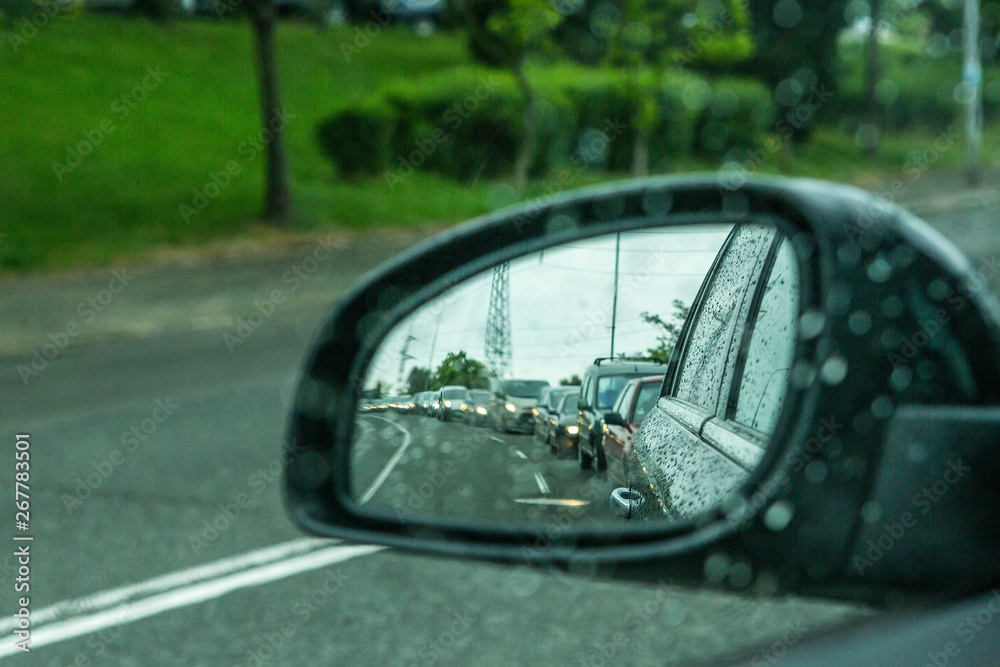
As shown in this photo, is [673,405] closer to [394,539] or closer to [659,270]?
[659,270]

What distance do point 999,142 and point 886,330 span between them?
116 ft

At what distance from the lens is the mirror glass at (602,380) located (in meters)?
1.26

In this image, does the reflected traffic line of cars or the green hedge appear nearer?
the reflected traffic line of cars

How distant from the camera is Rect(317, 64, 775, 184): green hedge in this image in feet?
62.3

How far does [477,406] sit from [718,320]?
0.33 metres

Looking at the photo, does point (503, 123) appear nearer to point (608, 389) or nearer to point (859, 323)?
point (608, 389)

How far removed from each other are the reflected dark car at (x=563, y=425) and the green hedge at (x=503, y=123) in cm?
1570

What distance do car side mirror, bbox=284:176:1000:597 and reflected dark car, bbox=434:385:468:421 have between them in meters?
0.01

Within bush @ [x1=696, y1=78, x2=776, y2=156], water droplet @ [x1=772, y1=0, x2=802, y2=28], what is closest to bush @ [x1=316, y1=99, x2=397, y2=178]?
bush @ [x1=696, y1=78, x2=776, y2=156]

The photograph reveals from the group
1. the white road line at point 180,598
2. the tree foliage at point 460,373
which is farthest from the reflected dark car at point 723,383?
the white road line at point 180,598

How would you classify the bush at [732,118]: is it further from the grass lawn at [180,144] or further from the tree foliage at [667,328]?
the tree foliage at [667,328]

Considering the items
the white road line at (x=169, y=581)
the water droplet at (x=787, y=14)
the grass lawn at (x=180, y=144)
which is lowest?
the white road line at (x=169, y=581)

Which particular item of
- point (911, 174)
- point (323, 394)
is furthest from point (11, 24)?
point (911, 174)

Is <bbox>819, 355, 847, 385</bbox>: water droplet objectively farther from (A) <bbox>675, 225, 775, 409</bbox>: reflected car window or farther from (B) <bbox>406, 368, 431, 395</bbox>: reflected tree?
(B) <bbox>406, 368, 431, 395</bbox>: reflected tree
